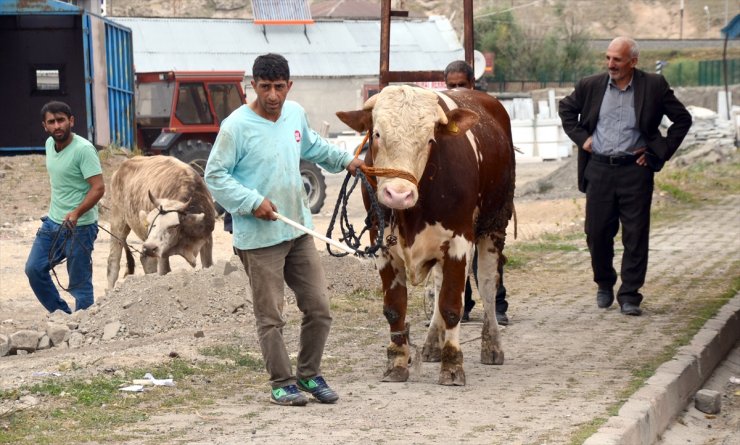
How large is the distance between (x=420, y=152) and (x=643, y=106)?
11.9 ft

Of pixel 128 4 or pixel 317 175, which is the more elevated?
pixel 128 4

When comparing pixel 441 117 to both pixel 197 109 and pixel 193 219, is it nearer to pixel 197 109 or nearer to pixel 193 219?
pixel 193 219

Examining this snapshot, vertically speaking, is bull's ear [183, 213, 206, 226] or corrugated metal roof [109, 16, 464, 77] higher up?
corrugated metal roof [109, 16, 464, 77]

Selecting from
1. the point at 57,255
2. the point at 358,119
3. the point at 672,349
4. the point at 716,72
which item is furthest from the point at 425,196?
the point at 716,72

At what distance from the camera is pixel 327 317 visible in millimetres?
7426

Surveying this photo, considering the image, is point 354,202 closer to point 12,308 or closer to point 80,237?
point 12,308

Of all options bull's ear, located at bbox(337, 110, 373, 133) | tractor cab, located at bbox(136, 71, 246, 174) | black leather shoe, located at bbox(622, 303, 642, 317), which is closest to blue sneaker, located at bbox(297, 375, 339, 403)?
bull's ear, located at bbox(337, 110, 373, 133)

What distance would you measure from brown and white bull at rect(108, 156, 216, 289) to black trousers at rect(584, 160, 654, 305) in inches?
181

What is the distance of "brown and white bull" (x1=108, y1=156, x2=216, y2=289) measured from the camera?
44.7 feet

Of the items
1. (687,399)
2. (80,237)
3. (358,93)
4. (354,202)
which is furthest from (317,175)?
(358,93)

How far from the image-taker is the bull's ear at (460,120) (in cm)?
795

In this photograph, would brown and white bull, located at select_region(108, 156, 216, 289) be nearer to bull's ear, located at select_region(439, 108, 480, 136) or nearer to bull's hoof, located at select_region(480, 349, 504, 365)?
bull's hoof, located at select_region(480, 349, 504, 365)

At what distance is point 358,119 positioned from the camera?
797cm

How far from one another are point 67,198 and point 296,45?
40.7 metres
